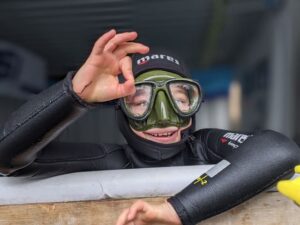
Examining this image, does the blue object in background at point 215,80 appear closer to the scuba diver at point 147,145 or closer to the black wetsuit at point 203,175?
the scuba diver at point 147,145

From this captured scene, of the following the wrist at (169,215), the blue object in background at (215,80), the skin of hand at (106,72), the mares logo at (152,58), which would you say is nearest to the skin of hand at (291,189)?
the wrist at (169,215)

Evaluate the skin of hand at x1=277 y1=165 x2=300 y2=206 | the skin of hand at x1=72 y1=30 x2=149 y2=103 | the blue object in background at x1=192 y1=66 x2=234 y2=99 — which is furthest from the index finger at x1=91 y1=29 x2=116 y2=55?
the blue object in background at x1=192 y1=66 x2=234 y2=99

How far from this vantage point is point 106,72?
944 millimetres

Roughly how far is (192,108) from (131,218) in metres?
0.47

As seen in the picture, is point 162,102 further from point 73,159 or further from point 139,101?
point 73,159

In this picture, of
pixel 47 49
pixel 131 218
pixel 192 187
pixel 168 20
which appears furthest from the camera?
pixel 47 49

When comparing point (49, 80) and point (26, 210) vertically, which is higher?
point (26, 210)

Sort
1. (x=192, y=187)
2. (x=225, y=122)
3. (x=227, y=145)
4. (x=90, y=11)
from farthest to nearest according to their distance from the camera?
1. (x=225, y=122)
2. (x=90, y=11)
3. (x=227, y=145)
4. (x=192, y=187)

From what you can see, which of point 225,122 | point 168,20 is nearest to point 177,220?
point 168,20

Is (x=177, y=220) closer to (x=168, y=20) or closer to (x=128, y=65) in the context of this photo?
(x=128, y=65)

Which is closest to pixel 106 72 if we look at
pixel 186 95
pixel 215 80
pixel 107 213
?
pixel 107 213

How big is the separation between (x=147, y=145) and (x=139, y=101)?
0.10m

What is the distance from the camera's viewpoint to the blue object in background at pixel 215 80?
709cm

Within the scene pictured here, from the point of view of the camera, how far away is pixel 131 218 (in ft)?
2.74
